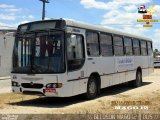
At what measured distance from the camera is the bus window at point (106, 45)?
15.9 meters

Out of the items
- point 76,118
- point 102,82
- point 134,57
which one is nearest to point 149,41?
point 134,57

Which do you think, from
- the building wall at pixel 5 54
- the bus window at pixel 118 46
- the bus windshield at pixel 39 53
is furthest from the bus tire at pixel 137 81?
the building wall at pixel 5 54

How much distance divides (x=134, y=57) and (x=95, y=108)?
882 centimetres

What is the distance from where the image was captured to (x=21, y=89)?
13375mm

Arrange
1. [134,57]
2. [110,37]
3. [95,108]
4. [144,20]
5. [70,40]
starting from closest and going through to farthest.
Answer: [95,108]
[70,40]
[110,37]
[134,57]
[144,20]

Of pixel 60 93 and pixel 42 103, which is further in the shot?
pixel 42 103

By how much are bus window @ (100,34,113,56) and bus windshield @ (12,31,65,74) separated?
132 inches

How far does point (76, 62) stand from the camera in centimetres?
→ 1336

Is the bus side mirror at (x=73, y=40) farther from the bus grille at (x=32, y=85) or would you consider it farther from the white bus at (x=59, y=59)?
the bus grille at (x=32, y=85)

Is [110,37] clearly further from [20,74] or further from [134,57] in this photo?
[20,74]

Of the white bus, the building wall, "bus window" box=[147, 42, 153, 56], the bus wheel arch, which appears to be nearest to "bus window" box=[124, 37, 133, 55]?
the white bus

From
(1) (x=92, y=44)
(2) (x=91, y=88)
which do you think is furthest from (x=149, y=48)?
(2) (x=91, y=88)

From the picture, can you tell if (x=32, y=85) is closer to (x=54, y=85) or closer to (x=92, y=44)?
(x=54, y=85)

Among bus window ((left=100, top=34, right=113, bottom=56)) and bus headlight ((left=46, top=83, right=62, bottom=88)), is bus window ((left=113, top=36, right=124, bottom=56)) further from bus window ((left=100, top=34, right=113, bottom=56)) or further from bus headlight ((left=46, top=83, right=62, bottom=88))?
bus headlight ((left=46, top=83, right=62, bottom=88))
